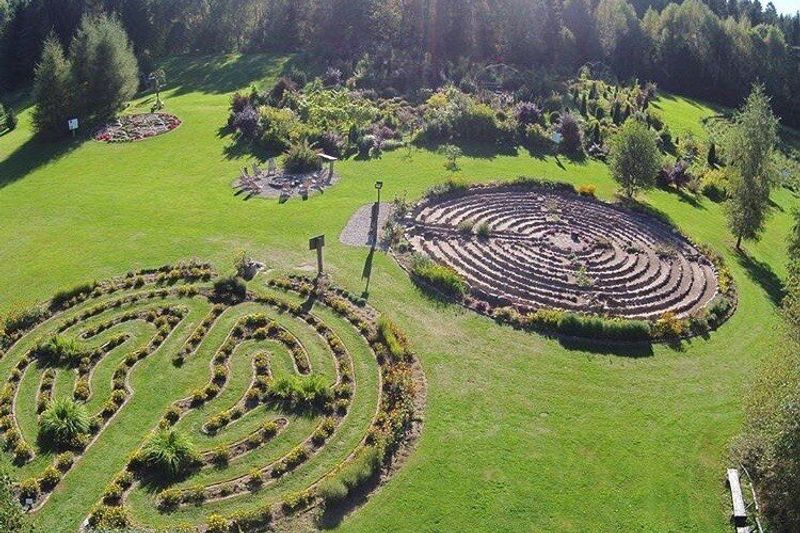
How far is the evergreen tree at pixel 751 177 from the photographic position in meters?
51.2

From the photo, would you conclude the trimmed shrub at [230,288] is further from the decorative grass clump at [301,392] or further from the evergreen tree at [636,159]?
the evergreen tree at [636,159]

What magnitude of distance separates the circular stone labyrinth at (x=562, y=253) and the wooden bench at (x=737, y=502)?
13.8 meters

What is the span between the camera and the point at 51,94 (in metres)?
67.1

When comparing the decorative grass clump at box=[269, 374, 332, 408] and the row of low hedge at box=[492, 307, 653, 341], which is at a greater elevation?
the row of low hedge at box=[492, 307, 653, 341]

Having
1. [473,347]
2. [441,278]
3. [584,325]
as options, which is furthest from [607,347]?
[441,278]

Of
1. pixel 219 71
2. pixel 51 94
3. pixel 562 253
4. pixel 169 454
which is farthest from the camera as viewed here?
pixel 219 71

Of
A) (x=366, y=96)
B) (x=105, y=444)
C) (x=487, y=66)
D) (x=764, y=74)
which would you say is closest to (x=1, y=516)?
(x=105, y=444)

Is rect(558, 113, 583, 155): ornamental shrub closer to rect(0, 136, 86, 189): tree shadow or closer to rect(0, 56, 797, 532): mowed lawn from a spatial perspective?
rect(0, 56, 797, 532): mowed lawn

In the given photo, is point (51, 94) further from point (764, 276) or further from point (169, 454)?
point (764, 276)

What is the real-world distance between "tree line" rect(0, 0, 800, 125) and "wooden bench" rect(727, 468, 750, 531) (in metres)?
71.8

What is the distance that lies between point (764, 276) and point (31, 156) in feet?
213

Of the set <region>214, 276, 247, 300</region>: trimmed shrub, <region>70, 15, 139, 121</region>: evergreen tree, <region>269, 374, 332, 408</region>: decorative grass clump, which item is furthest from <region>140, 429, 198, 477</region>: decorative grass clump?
<region>70, 15, 139, 121</region>: evergreen tree

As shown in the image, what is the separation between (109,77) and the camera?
72625mm

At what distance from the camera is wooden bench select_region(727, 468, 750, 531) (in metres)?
25.9
